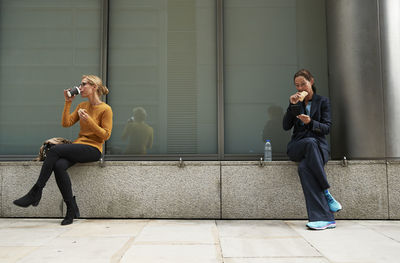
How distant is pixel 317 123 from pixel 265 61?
5.11 ft

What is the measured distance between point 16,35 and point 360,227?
5.17m

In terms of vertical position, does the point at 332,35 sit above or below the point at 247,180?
above

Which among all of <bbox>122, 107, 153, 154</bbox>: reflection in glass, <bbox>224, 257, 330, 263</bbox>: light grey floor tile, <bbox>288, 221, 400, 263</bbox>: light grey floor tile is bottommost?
<bbox>288, 221, 400, 263</bbox>: light grey floor tile

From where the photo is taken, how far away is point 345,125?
4.55m

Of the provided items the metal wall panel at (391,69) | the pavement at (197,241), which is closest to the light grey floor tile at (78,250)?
the pavement at (197,241)

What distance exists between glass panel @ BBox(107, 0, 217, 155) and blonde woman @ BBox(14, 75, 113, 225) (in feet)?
2.46

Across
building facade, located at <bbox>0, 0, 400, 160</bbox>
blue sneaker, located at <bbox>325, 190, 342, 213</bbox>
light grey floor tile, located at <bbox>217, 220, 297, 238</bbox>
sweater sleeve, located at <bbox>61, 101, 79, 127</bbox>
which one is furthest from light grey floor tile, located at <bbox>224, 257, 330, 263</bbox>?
sweater sleeve, located at <bbox>61, 101, 79, 127</bbox>

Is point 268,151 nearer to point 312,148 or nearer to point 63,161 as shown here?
point 312,148

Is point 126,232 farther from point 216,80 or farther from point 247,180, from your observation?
point 216,80

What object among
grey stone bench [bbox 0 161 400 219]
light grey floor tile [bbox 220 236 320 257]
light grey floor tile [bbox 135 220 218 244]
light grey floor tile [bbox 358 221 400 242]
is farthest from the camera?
grey stone bench [bbox 0 161 400 219]

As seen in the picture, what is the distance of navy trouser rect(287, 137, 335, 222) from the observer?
372cm

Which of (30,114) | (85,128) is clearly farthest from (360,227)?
(30,114)

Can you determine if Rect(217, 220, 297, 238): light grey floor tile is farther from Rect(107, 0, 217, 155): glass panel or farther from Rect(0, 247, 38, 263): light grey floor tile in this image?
Rect(0, 247, 38, 263): light grey floor tile

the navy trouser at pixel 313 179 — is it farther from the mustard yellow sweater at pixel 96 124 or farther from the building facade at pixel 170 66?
the mustard yellow sweater at pixel 96 124
